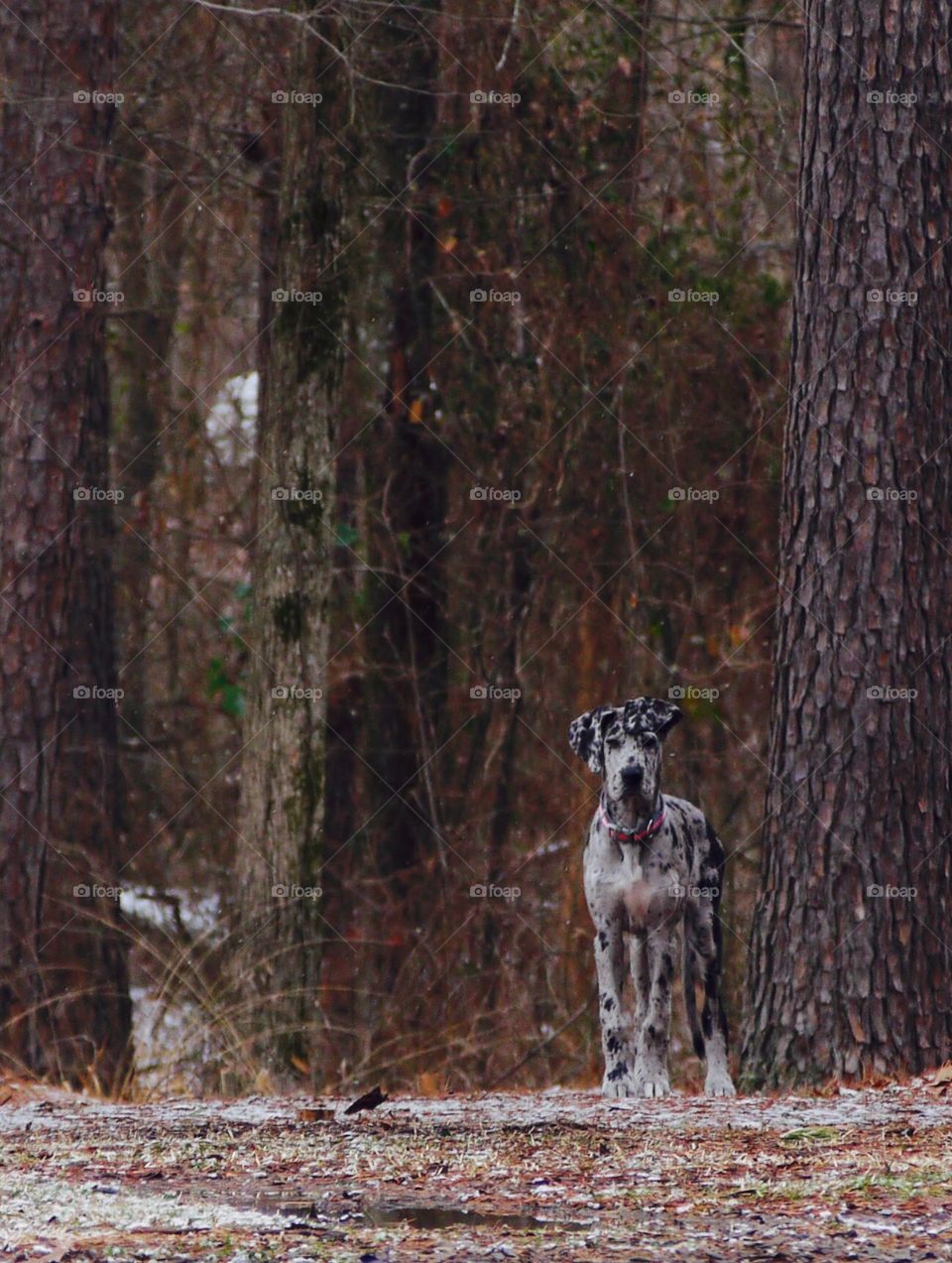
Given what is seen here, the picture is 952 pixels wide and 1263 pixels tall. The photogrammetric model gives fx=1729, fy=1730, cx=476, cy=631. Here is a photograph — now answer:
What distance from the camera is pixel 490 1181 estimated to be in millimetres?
5027

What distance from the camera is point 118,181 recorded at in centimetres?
1352

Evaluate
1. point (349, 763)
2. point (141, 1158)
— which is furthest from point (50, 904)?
point (141, 1158)

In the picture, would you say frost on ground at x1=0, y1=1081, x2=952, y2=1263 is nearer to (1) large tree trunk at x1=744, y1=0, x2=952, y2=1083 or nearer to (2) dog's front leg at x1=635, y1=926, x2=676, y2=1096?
(2) dog's front leg at x1=635, y1=926, x2=676, y2=1096

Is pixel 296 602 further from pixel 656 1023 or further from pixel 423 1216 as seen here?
pixel 423 1216

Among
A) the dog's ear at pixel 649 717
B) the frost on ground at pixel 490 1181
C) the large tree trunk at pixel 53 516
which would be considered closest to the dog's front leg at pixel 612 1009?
the frost on ground at pixel 490 1181

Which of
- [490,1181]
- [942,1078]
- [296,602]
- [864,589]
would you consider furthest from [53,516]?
[490,1181]

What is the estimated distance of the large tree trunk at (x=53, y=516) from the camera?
9.82m

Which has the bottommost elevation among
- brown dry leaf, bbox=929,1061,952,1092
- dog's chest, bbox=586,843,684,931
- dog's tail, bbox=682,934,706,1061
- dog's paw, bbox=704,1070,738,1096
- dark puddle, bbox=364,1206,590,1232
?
dog's paw, bbox=704,1070,738,1096

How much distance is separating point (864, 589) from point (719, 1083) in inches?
87.7

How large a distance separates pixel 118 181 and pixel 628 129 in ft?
13.6

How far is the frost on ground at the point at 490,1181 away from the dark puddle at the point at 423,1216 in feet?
0.04

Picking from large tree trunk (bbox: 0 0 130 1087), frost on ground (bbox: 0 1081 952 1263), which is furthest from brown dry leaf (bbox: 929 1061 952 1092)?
large tree trunk (bbox: 0 0 130 1087)

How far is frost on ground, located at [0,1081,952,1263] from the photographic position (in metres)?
4.13

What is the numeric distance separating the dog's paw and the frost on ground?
1.78 feet
